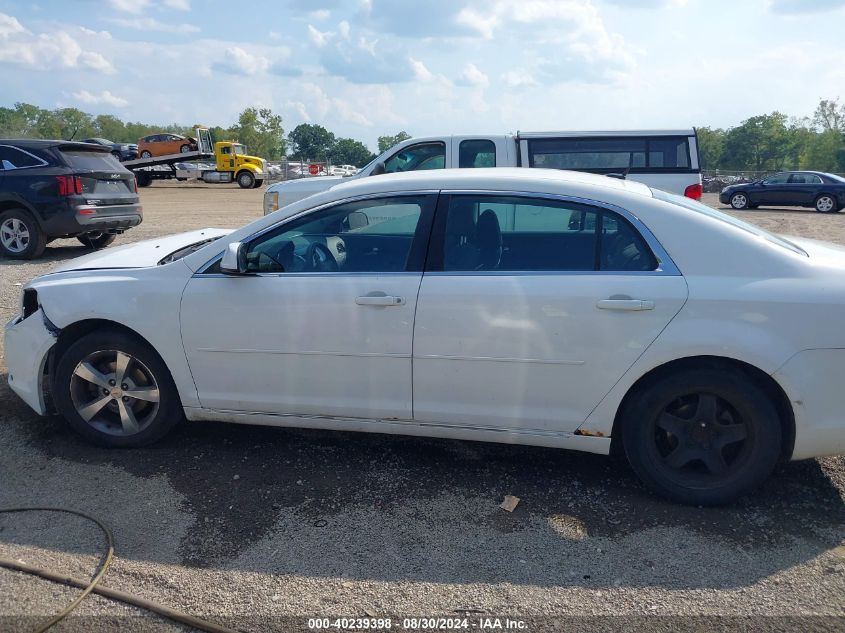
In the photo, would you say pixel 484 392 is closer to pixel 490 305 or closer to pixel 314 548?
pixel 490 305

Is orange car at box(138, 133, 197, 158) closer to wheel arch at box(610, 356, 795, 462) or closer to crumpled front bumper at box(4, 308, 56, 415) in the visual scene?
crumpled front bumper at box(4, 308, 56, 415)

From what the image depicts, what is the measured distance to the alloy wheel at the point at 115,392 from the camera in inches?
158

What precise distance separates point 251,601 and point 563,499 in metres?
1.65

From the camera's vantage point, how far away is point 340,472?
3.85m

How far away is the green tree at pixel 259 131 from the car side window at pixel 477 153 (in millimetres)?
67896

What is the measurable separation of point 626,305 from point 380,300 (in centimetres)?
122

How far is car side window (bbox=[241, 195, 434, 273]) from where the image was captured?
3.72 metres

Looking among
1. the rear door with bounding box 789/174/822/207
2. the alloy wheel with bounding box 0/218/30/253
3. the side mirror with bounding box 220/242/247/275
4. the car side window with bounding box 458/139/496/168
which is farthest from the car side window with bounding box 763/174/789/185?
the side mirror with bounding box 220/242/247/275

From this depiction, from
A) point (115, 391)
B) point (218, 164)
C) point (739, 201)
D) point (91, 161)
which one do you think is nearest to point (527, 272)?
point (115, 391)

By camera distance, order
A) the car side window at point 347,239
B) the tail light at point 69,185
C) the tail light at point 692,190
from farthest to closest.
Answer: the tail light at point 69,185 → the tail light at point 692,190 → the car side window at point 347,239

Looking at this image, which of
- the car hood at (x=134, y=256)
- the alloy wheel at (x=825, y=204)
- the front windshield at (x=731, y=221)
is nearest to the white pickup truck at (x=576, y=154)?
the car hood at (x=134, y=256)

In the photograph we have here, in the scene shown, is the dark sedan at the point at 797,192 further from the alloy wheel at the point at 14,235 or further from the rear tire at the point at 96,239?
the alloy wheel at the point at 14,235

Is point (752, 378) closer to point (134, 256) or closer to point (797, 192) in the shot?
point (134, 256)

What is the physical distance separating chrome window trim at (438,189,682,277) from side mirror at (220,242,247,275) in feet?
3.30
